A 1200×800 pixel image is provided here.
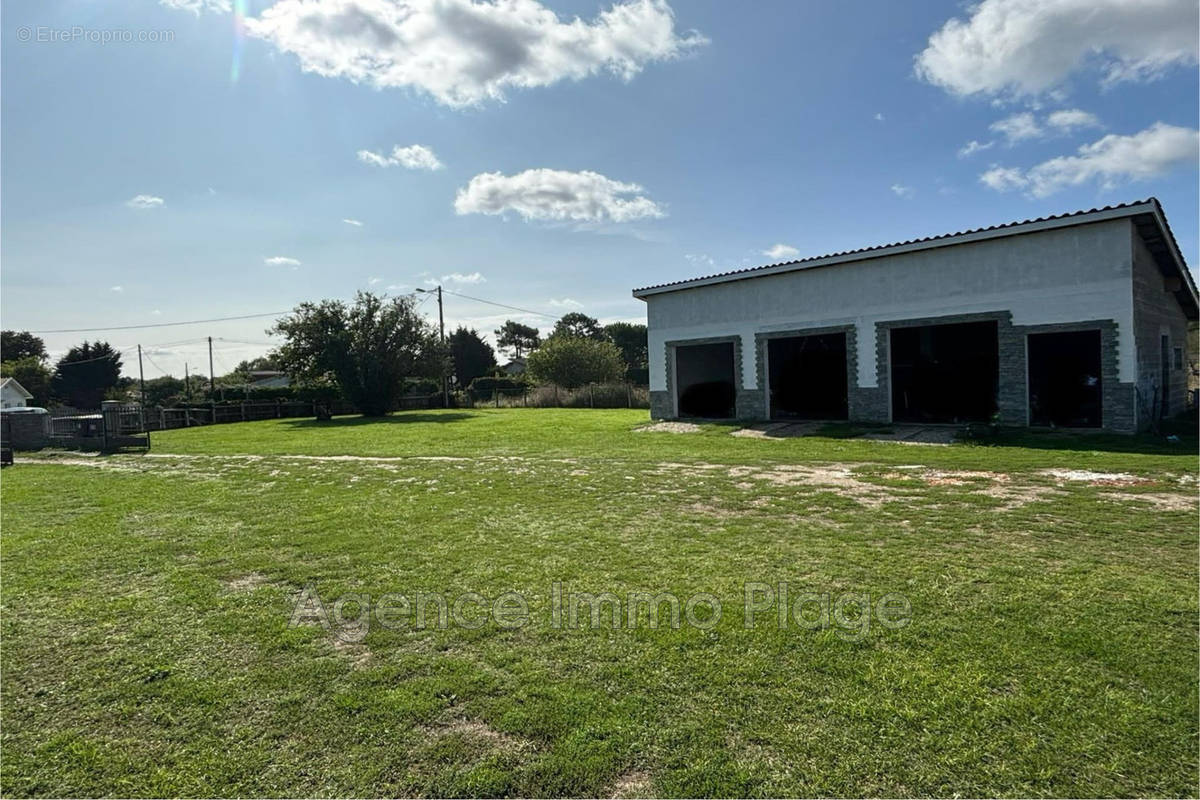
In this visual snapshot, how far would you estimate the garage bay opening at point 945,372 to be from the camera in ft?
51.9

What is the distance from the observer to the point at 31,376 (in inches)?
1938

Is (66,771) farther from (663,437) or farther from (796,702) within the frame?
(663,437)

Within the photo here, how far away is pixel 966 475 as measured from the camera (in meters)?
8.66

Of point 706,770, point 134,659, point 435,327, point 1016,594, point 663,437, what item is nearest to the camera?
point 706,770

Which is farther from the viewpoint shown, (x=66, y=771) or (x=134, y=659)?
(x=134, y=659)

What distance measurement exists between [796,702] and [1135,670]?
175 centimetres

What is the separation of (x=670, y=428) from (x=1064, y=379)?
9921mm

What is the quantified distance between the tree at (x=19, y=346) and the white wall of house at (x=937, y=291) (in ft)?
218

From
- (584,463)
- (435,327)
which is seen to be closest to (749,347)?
(584,463)

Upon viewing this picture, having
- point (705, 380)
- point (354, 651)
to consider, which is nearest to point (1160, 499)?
point (354, 651)

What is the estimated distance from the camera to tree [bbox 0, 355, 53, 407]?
48.6m

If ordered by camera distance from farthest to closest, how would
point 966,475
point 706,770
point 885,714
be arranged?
1. point 966,475
2. point 885,714
3. point 706,770

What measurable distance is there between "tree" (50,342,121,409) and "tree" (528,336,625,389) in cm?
3907

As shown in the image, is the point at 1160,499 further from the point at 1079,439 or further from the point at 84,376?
the point at 84,376
